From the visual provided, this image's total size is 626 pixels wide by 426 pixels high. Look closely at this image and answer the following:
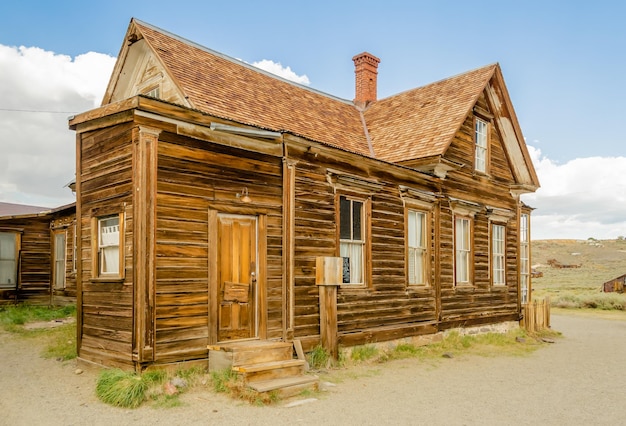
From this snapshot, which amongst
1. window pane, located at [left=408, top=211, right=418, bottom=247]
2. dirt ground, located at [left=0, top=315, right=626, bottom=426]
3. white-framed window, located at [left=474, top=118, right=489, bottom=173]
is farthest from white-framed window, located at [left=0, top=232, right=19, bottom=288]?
white-framed window, located at [left=474, top=118, right=489, bottom=173]

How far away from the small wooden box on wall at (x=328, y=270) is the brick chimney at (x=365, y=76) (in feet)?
29.5

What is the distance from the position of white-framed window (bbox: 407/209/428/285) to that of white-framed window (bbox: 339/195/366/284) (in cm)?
174

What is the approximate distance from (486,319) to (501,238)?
2.63 meters

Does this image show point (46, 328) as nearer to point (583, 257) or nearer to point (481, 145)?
point (481, 145)

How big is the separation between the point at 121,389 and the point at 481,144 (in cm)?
1193

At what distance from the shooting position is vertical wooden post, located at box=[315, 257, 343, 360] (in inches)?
407

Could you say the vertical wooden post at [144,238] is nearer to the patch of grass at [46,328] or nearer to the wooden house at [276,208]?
the wooden house at [276,208]

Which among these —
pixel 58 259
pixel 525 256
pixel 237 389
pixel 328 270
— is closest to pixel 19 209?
pixel 58 259

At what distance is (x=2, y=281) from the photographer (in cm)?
1850

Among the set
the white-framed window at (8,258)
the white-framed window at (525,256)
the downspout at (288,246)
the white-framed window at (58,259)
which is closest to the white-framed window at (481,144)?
the white-framed window at (525,256)

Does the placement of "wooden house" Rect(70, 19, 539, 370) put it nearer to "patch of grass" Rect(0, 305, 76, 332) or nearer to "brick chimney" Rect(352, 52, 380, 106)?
"brick chimney" Rect(352, 52, 380, 106)

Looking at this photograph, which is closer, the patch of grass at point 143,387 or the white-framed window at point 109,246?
the patch of grass at point 143,387

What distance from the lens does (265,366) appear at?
26.2 feet

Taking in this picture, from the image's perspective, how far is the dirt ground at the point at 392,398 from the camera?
268 inches
